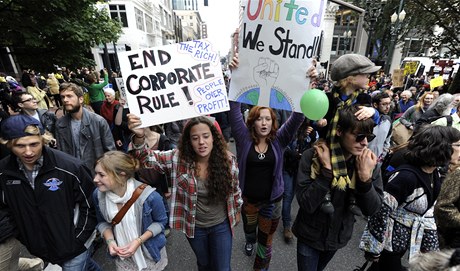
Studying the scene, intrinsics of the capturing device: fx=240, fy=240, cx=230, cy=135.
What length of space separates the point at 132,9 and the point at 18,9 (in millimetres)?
29363

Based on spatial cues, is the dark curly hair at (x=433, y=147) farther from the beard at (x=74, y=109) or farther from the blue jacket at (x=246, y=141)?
the beard at (x=74, y=109)

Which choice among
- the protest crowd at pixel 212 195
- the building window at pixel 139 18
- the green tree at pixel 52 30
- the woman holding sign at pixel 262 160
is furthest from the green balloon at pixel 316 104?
the building window at pixel 139 18

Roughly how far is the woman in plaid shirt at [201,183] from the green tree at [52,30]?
5037 mm

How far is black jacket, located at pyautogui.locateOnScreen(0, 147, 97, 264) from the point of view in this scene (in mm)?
1892

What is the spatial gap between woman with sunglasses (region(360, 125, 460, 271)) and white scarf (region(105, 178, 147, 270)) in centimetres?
202

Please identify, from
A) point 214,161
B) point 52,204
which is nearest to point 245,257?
point 214,161

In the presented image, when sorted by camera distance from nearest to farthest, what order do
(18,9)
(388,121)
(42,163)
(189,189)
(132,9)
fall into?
(42,163)
(189,189)
(388,121)
(18,9)
(132,9)

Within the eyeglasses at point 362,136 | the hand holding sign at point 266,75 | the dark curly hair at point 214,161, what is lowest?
the dark curly hair at point 214,161

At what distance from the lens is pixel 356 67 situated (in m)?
1.98

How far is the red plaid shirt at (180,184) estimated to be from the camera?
2.04 meters

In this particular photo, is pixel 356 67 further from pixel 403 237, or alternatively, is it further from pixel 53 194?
pixel 53 194

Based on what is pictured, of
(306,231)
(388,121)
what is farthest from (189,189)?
(388,121)

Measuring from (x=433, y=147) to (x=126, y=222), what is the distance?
2535mm

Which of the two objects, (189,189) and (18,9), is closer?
(189,189)
